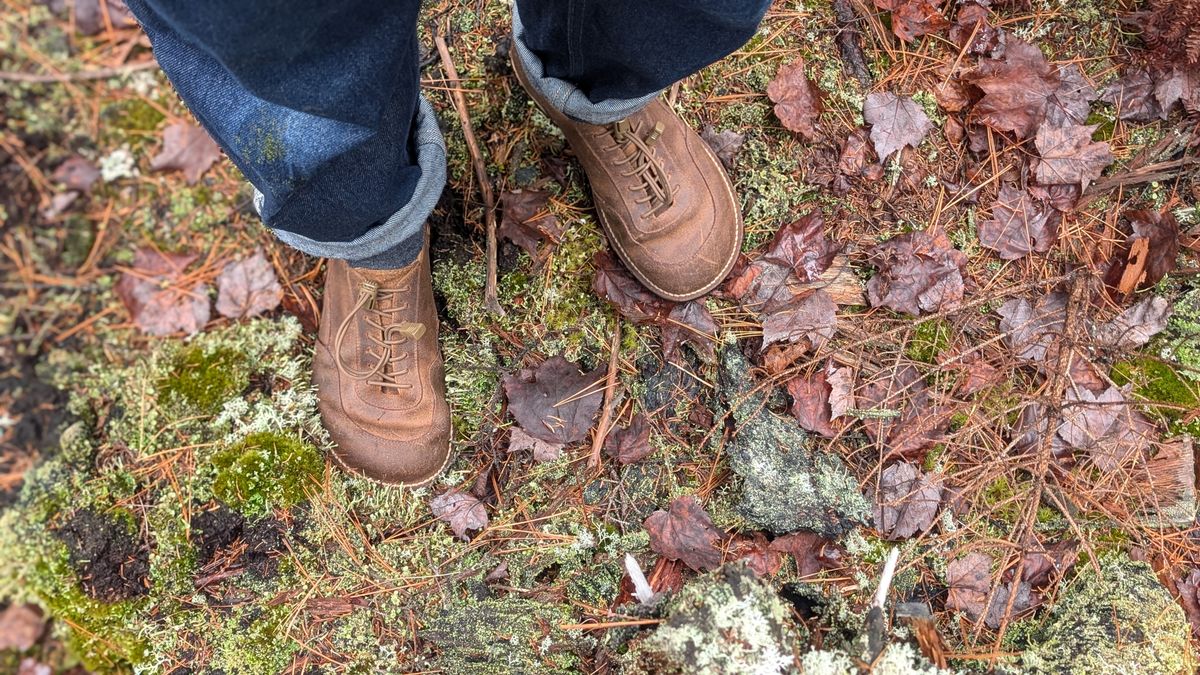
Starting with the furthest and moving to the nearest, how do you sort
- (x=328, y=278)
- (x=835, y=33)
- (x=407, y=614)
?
(x=835, y=33), (x=328, y=278), (x=407, y=614)

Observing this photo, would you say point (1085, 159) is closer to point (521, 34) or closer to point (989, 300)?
point (989, 300)

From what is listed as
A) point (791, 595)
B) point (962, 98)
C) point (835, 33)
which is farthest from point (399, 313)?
point (962, 98)

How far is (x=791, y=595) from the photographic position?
6.28 feet

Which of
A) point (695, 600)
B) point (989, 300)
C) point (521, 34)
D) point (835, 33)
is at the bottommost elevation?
point (695, 600)

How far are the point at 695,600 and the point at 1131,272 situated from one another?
1.72m

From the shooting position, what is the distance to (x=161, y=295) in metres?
2.53

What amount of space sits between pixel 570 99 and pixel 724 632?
1.45 meters

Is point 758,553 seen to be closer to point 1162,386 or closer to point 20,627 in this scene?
→ point 1162,386

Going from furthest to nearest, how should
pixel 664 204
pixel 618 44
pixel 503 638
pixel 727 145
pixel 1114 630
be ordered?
pixel 727 145, pixel 664 204, pixel 503 638, pixel 1114 630, pixel 618 44

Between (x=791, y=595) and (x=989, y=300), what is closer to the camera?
(x=791, y=595)

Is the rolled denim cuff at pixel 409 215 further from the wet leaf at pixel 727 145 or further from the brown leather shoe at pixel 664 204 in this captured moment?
A: the wet leaf at pixel 727 145

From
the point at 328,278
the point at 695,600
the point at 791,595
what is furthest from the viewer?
the point at 328,278

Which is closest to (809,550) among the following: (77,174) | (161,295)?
(161,295)

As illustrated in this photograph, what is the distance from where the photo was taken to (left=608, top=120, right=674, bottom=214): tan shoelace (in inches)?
86.0
